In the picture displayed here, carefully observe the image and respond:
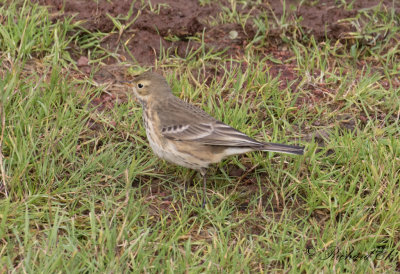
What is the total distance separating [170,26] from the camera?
27.2 ft

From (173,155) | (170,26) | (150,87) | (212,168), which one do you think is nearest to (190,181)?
(212,168)

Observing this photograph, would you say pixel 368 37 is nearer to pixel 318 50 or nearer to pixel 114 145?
pixel 318 50

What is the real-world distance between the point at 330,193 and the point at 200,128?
132 centimetres

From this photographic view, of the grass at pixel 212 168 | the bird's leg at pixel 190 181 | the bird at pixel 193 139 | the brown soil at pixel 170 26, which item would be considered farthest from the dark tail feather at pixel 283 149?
the brown soil at pixel 170 26

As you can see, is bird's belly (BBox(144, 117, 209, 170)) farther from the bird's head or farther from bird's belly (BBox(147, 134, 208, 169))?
the bird's head

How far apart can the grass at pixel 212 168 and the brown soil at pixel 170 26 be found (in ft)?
0.46

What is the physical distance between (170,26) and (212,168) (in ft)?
7.62

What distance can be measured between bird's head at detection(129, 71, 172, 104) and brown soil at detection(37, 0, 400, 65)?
1.27 meters

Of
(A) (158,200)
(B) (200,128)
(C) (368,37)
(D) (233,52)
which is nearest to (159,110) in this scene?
(B) (200,128)

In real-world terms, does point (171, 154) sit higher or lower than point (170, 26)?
higher

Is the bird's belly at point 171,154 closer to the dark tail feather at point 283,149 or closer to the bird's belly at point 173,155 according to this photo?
the bird's belly at point 173,155

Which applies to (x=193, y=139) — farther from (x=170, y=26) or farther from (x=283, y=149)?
(x=170, y=26)

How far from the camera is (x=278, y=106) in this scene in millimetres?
7246

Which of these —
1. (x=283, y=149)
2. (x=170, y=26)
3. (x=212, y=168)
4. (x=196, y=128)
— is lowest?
(x=212, y=168)
